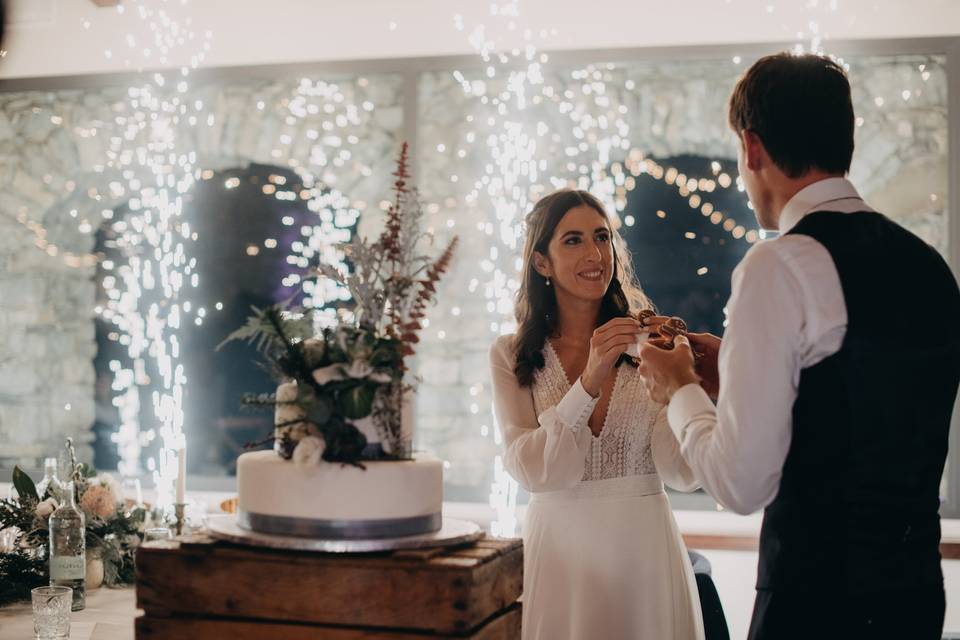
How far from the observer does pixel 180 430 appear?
4609 millimetres

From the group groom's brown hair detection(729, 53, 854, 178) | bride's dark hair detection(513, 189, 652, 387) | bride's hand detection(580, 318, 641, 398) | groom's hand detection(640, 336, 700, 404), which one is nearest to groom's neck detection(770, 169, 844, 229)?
groom's brown hair detection(729, 53, 854, 178)

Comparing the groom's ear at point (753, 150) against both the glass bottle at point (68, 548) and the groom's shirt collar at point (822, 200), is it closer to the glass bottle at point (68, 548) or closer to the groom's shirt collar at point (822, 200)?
the groom's shirt collar at point (822, 200)

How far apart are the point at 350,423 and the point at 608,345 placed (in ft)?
2.69

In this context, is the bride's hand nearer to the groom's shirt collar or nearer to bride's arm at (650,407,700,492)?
bride's arm at (650,407,700,492)

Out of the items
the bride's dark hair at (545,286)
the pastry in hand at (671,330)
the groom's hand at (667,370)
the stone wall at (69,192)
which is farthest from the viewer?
the stone wall at (69,192)

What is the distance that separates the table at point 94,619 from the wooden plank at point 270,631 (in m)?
0.67

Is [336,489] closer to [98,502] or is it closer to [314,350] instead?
[314,350]

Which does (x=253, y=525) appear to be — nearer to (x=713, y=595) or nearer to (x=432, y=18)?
(x=713, y=595)

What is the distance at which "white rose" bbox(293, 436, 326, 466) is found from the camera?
4.76 ft

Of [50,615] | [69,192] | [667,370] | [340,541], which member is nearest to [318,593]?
[340,541]

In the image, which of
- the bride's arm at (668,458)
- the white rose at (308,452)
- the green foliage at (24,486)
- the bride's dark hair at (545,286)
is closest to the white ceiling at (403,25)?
the bride's dark hair at (545,286)

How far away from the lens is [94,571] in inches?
103

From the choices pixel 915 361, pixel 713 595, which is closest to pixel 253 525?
pixel 915 361

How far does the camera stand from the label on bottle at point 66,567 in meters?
2.33
